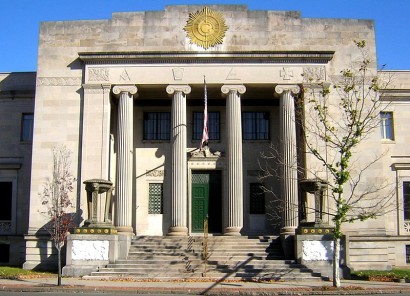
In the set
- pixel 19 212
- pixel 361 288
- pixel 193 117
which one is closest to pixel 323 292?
pixel 361 288

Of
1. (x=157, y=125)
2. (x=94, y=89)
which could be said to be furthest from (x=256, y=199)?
(x=94, y=89)

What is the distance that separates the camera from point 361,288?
64.6 ft

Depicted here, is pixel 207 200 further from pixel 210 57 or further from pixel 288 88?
pixel 210 57

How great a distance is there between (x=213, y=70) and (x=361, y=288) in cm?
1412

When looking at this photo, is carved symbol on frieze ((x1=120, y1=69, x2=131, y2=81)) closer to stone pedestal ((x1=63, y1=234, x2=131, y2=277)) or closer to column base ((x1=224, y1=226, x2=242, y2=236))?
stone pedestal ((x1=63, y1=234, x2=131, y2=277))

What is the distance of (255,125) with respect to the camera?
32.3 metres

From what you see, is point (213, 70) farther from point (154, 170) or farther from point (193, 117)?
point (154, 170)

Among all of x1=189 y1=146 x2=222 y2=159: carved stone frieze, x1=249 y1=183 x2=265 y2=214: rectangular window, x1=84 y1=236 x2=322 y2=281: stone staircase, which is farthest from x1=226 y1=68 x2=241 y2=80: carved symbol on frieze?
x1=84 y1=236 x2=322 y2=281: stone staircase

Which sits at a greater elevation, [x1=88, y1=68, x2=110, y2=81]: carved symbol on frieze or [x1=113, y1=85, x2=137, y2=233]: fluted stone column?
[x1=88, y1=68, x2=110, y2=81]: carved symbol on frieze

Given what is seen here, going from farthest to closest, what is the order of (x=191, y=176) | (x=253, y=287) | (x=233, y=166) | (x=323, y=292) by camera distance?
(x=191, y=176) → (x=233, y=166) → (x=253, y=287) → (x=323, y=292)

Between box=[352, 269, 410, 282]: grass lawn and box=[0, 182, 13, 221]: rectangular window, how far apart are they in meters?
19.6

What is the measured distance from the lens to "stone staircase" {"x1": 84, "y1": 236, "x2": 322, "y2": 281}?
2334 centimetres

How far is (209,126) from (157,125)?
9.97 ft

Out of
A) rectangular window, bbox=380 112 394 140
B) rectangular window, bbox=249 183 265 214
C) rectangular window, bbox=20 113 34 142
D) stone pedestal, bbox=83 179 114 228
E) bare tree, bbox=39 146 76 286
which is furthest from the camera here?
rectangular window, bbox=20 113 34 142
